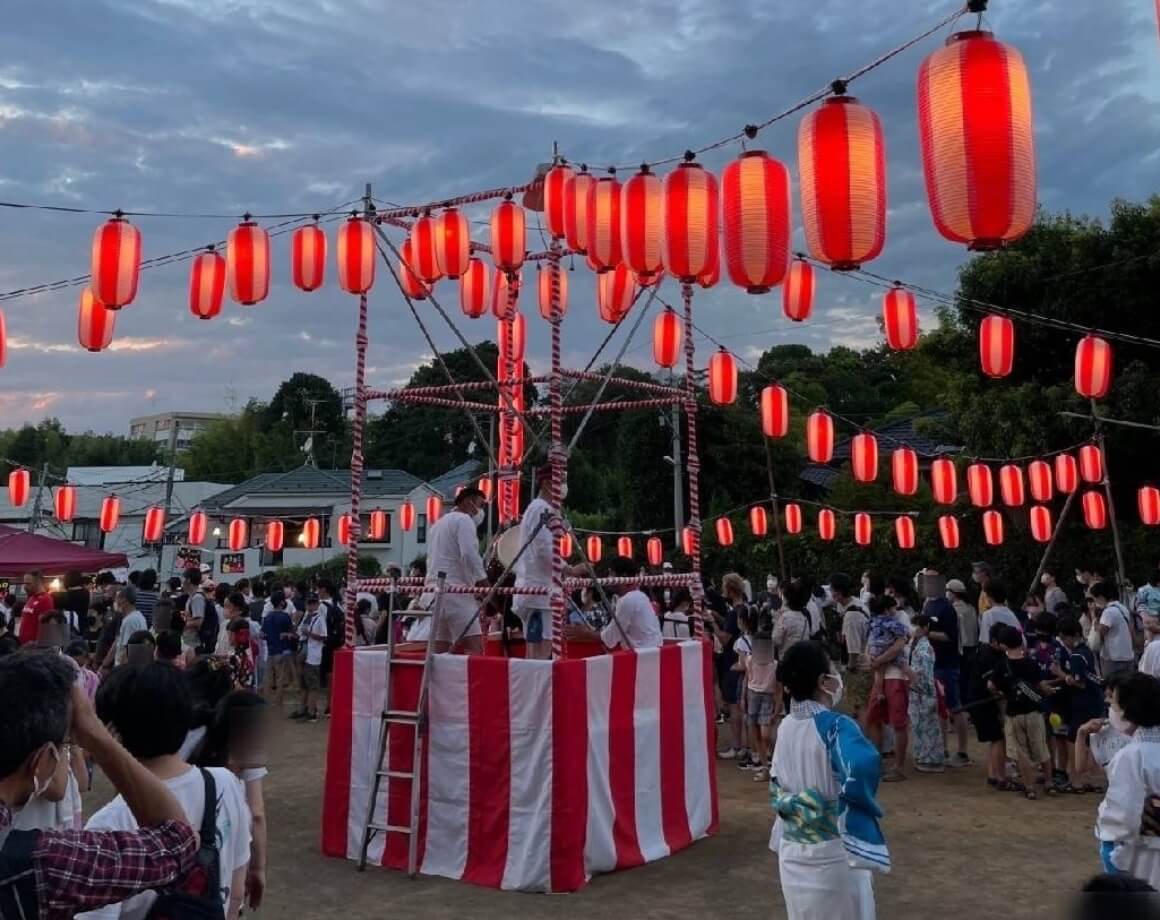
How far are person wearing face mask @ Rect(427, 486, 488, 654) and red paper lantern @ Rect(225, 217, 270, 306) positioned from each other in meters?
3.74

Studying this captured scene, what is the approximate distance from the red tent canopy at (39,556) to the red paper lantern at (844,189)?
15.5 metres

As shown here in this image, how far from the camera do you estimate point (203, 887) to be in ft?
8.20

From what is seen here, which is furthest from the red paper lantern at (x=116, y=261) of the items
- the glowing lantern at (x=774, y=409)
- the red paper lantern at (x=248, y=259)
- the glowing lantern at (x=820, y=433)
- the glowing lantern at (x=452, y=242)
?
the glowing lantern at (x=820, y=433)

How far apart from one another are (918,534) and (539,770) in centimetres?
1888

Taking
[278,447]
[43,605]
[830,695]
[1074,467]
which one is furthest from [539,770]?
[278,447]

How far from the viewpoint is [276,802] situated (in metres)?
9.08

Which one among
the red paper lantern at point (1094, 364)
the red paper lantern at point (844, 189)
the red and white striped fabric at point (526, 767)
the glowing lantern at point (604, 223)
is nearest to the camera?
the red paper lantern at point (844, 189)

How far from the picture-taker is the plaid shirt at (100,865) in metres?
1.86

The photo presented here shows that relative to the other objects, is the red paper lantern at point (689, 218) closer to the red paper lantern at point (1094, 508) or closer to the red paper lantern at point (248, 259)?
the red paper lantern at point (248, 259)

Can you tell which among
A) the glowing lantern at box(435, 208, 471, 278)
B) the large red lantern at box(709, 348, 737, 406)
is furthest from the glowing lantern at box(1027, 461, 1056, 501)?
the glowing lantern at box(435, 208, 471, 278)

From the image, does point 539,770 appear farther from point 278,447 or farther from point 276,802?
point 278,447

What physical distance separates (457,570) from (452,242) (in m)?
3.46

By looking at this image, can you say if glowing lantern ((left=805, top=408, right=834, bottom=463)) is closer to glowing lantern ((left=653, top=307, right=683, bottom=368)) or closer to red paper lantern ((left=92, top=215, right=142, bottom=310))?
glowing lantern ((left=653, top=307, right=683, bottom=368))

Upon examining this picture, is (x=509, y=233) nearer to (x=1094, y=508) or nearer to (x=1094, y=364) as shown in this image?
(x=1094, y=364)
